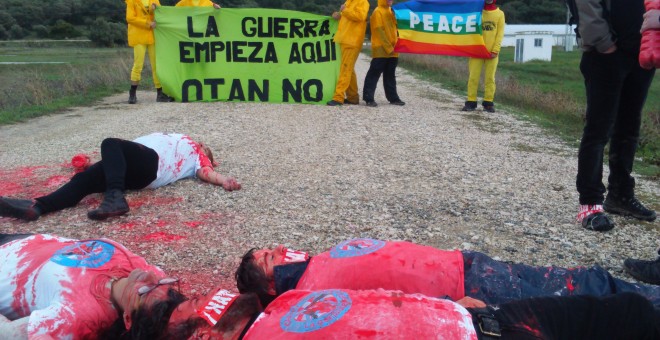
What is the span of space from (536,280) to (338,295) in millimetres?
1159

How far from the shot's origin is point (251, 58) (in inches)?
420

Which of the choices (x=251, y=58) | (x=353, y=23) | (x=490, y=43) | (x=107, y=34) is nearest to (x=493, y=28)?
(x=490, y=43)

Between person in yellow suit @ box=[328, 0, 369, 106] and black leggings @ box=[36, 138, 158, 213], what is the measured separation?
6173 mm

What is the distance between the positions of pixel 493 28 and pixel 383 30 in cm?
187

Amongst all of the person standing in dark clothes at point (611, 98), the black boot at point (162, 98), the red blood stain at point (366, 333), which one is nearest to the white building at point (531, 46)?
the black boot at point (162, 98)

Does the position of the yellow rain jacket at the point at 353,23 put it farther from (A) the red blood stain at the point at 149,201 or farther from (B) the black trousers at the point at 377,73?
(A) the red blood stain at the point at 149,201

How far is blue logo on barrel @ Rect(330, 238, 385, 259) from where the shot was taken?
8.70 ft

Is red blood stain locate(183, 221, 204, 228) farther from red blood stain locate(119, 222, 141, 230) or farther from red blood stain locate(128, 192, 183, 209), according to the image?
red blood stain locate(128, 192, 183, 209)

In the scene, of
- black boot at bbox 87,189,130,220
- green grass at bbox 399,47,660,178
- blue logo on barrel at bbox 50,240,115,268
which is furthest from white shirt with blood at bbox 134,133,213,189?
green grass at bbox 399,47,660,178

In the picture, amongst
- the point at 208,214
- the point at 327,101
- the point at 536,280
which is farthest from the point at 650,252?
the point at 327,101

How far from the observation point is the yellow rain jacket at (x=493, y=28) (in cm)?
1018

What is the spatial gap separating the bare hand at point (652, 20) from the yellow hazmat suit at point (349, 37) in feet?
23.2

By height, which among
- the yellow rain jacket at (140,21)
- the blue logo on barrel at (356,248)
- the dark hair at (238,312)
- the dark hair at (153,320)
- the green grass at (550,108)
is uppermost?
the yellow rain jacket at (140,21)

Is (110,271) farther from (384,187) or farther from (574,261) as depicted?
(384,187)
